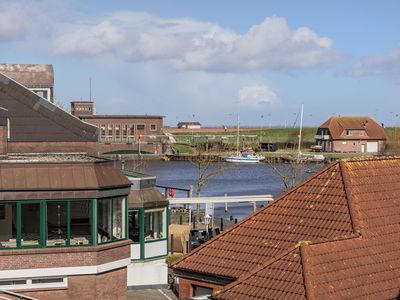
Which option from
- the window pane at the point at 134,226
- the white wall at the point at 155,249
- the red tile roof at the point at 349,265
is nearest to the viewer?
the red tile roof at the point at 349,265

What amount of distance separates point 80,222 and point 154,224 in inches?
247

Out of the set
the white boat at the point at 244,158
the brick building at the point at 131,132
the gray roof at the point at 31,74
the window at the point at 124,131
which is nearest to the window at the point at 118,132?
the brick building at the point at 131,132

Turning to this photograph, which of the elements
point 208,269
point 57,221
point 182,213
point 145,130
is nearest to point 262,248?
point 208,269

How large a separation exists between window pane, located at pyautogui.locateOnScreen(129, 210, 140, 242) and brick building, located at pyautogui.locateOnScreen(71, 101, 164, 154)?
107m

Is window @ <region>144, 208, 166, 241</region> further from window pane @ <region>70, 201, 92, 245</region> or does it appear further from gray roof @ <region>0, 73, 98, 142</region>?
window pane @ <region>70, 201, 92, 245</region>

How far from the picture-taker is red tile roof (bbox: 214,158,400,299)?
18.1 meters

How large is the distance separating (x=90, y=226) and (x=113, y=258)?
137 cm

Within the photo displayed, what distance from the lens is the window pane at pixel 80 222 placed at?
22594 millimetres

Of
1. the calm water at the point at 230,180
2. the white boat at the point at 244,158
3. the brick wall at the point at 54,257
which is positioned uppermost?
the brick wall at the point at 54,257

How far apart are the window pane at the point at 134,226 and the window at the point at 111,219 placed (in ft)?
12.6

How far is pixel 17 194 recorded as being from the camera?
21.6 meters

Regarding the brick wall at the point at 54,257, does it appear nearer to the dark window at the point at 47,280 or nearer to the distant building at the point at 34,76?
the dark window at the point at 47,280

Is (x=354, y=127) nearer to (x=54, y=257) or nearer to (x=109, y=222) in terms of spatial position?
(x=109, y=222)

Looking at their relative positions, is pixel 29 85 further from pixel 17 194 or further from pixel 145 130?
pixel 145 130
